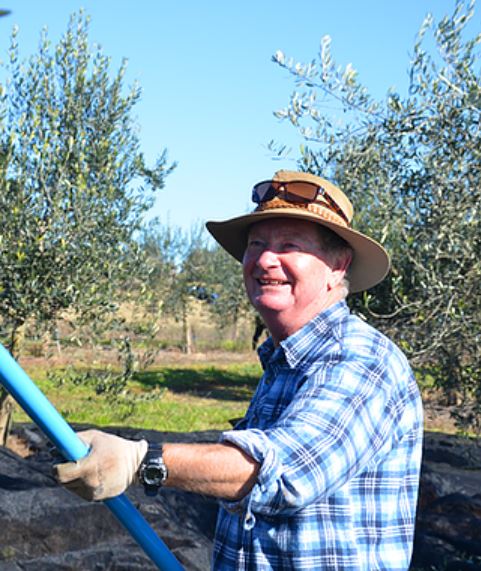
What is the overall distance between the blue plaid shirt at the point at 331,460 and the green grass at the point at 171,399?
8.21m

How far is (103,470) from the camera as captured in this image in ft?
6.91

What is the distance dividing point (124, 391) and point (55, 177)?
279 centimetres

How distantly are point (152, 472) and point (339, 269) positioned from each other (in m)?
1.18

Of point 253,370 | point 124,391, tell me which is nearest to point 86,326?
point 124,391

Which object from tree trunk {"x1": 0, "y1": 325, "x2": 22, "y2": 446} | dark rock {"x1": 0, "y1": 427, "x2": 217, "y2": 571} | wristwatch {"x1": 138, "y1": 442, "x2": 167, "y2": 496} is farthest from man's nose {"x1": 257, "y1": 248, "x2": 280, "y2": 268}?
tree trunk {"x1": 0, "y1": 325, "x2": 22, "y2": 446}

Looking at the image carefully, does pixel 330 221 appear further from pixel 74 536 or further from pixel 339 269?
pixel 74 536

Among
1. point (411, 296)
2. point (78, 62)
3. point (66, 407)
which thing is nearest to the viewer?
point (411, 296)

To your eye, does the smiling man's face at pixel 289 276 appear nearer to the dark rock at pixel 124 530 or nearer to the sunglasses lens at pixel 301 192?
the sunglasses lens at pixel 301 192

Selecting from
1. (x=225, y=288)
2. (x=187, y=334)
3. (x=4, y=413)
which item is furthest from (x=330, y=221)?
(x=187, y=334)

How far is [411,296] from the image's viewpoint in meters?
7.36

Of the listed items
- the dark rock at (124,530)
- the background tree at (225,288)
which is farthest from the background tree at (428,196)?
the background tree at (225,288)

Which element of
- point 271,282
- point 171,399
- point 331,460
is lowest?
point 171,399

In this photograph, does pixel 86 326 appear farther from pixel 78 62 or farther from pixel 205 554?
pixel 205 554

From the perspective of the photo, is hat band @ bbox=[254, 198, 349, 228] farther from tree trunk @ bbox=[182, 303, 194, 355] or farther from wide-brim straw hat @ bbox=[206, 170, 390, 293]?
tree trunk @ bbox=[182, 303, 194, 355]
